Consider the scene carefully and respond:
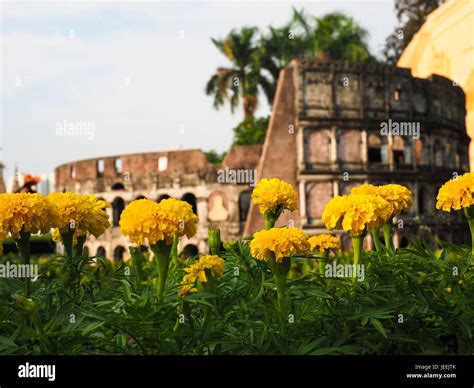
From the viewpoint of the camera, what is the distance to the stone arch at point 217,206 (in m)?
26.8

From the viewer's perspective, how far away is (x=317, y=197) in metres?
24.6

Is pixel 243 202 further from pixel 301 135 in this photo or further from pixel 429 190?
pixel 429 190

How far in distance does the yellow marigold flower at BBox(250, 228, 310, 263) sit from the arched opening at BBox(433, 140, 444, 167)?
27.5 metres

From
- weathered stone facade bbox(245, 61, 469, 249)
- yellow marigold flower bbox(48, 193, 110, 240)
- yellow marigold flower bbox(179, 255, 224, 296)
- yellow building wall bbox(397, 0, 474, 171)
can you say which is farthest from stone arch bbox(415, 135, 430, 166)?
yellow marigold flower bbox(179, 255, 224, 296)

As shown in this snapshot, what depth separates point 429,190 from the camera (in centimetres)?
2703

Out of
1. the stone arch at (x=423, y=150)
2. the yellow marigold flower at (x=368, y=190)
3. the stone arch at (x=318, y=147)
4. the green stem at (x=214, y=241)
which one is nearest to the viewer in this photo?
the yellow marigold flower at (x=368, y=190)

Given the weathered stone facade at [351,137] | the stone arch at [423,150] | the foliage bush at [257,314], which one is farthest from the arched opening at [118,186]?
the foliage bush at [257,314]

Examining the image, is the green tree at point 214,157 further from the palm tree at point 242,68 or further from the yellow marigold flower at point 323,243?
the yellow marigold flower at point 323,243

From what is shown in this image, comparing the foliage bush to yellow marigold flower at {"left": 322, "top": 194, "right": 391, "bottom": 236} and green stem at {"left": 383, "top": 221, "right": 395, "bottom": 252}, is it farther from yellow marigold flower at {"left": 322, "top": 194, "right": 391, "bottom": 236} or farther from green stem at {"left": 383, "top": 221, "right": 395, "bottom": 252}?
yellow marigold flower at {"left": 322, "top": 194, "right": 391, "bottom": 236}

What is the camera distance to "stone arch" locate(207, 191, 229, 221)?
26.8 metres

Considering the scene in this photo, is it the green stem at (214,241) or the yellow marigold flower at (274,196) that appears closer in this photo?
the yellow marigold flower at (274,196)

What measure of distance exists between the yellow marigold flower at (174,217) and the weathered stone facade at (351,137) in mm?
21254

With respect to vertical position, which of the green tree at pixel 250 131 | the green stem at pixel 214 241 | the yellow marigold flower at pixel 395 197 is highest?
the green tree at pixel 250 131

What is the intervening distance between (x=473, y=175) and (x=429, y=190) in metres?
25.8
